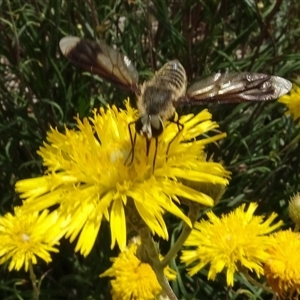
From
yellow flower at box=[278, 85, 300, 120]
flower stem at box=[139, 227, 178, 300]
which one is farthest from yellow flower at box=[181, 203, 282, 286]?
yellow flower at box=[278, 85, 300, 120]

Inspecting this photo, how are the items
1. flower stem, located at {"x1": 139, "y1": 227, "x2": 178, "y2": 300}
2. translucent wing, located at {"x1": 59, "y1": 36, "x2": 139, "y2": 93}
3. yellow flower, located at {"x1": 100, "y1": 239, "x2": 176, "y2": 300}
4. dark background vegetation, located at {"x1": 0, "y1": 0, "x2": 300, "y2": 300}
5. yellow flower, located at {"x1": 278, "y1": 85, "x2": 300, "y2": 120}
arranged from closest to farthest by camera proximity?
flower stem, located at {"x1": 139, "y1": 227, "x2": 178, "y2": 300}, translucent wing, located at {"x1": 59, "y1": 36, "x2": 139, "y2": 93}, yellow flower, located at {"x1": 100, "y1": 239, "x2": 176, "y2": 300}, yellow flower, located at {"x1": 278, "y1": 85, "x2": 300, "y2": 120}, dark background vegetation, located at {"x1": 0, "y1": 0, "x2": 300, "y2": 300}

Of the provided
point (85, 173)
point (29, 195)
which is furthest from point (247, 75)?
point (29, 195)

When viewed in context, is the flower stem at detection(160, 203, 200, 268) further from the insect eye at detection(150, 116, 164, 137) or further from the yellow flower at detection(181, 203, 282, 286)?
the yellow flower at detection(181, 203, 282, 286)

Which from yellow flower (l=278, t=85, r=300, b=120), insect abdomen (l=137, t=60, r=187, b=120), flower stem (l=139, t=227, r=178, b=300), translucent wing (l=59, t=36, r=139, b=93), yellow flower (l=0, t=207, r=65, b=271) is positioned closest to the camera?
flower stem (l=139, t=227, r=178, b=300)

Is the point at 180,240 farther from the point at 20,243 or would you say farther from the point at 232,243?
the point at 20,243

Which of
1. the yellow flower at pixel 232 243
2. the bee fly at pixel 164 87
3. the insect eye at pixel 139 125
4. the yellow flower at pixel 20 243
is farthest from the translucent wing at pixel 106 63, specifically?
the yellow flower at pixel 20 243

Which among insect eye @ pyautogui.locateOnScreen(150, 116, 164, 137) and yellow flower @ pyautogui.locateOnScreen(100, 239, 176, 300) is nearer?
insect eye @ pyautogui.locateOnScreen(150, 116, 164, 137)

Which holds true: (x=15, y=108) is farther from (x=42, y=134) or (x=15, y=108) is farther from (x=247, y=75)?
(x=247, y=75)

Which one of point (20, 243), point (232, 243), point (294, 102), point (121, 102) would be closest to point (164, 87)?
point (232, 243)
